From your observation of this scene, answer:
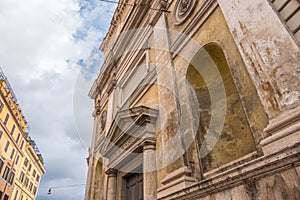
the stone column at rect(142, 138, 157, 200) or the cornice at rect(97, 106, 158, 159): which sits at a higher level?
the cornice at rect(97, 106, 158, 159)

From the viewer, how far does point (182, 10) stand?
5191mm

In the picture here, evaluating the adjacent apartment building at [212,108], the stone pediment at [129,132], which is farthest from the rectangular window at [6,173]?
the stone pediment at [129,132]

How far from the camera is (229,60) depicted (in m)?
3.36

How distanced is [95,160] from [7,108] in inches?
836

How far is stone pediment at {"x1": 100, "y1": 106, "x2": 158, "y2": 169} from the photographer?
5.05 metres

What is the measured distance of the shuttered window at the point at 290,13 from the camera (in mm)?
2472

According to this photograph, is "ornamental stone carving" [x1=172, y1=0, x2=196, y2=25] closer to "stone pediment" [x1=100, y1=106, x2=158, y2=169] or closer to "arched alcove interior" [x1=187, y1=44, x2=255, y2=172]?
"arched alcove interior" [x1=187, y1=44, x2=255, y2=172]

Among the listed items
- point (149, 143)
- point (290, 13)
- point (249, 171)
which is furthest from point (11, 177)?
point (290, 13)

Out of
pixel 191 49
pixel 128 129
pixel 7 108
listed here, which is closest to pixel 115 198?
pixel 128 129

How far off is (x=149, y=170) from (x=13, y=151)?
29.8m

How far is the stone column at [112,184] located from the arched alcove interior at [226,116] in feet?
12.0

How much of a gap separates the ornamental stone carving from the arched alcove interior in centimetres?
124

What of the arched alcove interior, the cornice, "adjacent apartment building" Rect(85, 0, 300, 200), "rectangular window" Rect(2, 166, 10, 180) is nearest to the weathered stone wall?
"adjacent apartment building" Rect(85, 0, 300, 200)

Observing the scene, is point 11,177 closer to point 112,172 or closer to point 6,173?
point 6,173
